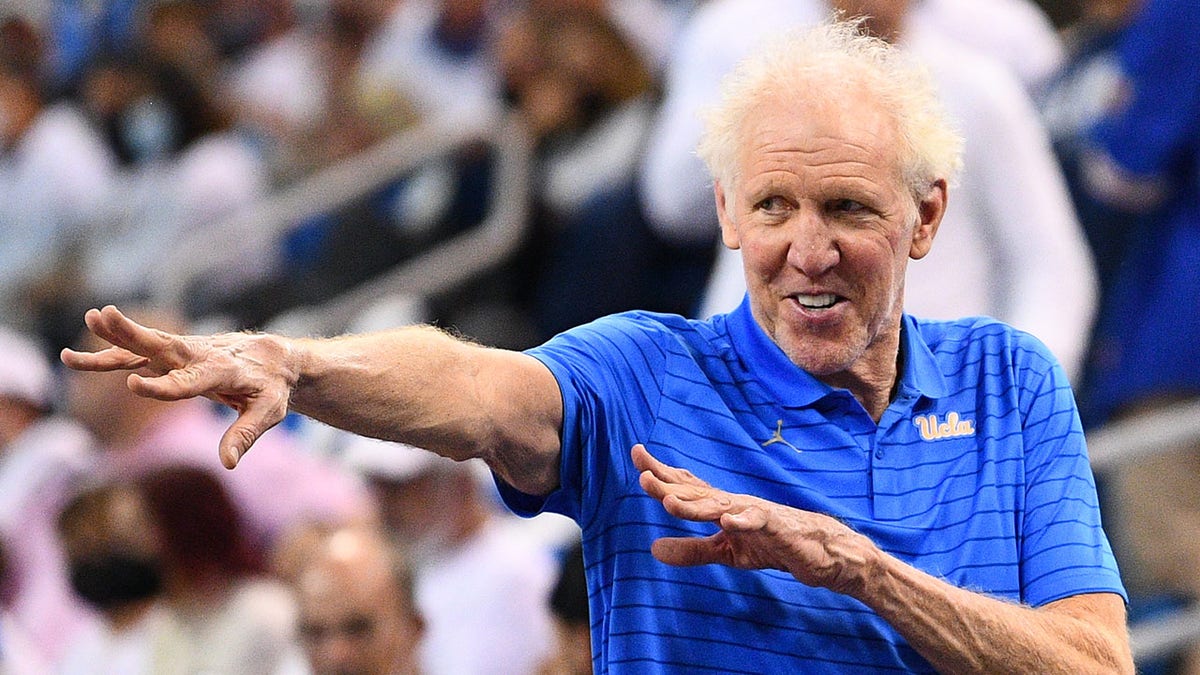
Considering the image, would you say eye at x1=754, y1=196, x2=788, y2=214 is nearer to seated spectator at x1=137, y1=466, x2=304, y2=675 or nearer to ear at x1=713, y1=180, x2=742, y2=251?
ear at x1=713, y1=180, x2=742, y2=251

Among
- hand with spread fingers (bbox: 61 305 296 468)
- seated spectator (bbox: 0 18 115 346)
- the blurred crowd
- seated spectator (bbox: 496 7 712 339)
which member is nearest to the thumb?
hand with spread fingers (bbox: 61 305 296 468)

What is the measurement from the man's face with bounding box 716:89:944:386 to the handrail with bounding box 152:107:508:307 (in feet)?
14.4

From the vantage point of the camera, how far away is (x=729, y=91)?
289 cm

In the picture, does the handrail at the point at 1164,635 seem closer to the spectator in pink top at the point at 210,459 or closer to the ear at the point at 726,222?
the spectator in pink top at the point at 210,459

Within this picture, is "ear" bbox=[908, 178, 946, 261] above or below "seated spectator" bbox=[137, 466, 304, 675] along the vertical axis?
above

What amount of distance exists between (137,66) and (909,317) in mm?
6288

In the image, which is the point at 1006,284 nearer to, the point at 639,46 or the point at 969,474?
the point at 969,474

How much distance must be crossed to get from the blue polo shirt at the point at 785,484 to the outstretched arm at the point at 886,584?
0.33ft

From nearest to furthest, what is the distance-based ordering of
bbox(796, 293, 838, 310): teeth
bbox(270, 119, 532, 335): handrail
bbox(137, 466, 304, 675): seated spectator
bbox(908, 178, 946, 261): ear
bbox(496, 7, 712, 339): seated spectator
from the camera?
bbox(796, 293, 838, 310): teeth < bbox(908, 178, 946, 261): ear < bbox(137, 466, 304, 675): seated spectator < bbox(496, 7, 712, 339): seated spectator < bbox(270, 119, 532, 335): handrail

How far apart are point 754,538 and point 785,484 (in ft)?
1.00

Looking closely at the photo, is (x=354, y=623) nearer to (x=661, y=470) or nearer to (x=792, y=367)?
(x=792, y=367)

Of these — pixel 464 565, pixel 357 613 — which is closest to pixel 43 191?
pixel 464 565

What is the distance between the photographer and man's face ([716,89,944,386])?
2.74 meters

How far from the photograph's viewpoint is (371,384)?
2482 mm
